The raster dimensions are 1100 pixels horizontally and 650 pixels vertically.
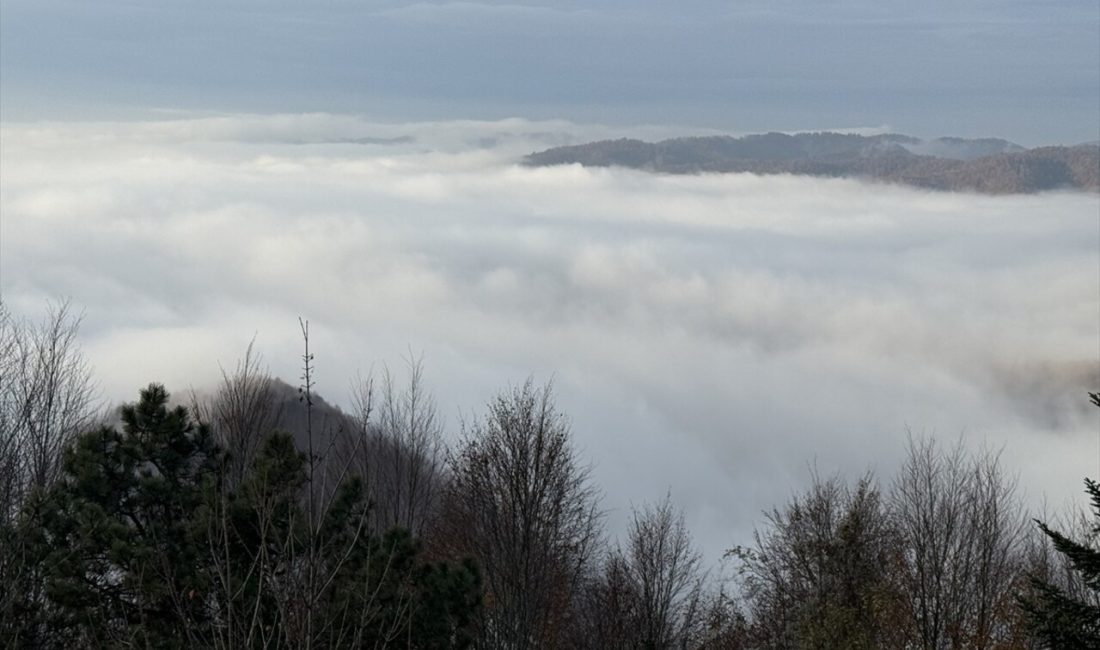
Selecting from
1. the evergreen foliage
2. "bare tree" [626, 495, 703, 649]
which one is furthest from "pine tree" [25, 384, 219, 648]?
"bare tree" [626, 495, 703, 649]

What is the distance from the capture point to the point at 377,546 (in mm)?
14570

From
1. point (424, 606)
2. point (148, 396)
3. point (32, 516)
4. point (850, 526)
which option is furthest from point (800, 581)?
point (32, 516)

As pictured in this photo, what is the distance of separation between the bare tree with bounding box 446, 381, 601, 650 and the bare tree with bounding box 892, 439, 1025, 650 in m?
8.46

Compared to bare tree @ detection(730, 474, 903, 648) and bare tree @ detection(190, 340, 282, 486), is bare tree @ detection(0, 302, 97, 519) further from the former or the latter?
bare tree @ detection(730, 474, 903, 648)

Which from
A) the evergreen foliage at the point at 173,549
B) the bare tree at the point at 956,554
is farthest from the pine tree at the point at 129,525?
the bare tree at the point at 956,554

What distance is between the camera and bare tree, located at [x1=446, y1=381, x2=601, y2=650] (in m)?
23.9

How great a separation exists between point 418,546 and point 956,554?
18.5m

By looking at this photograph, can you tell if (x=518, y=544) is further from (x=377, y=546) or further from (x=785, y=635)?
(x=377, y=546)

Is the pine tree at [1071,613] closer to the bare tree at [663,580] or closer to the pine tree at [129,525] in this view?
the pine tree at [129,525]

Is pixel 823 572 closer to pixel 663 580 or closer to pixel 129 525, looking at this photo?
pixel 663 580

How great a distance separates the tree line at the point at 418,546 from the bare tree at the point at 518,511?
0.07 metres

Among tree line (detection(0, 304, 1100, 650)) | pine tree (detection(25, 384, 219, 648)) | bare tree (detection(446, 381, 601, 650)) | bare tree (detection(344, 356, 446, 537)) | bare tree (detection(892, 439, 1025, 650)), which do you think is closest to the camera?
tree line (detection(0, 304, 1100, 650))

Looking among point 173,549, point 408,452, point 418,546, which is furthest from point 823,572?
point 173,549

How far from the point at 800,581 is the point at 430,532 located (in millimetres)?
9675
